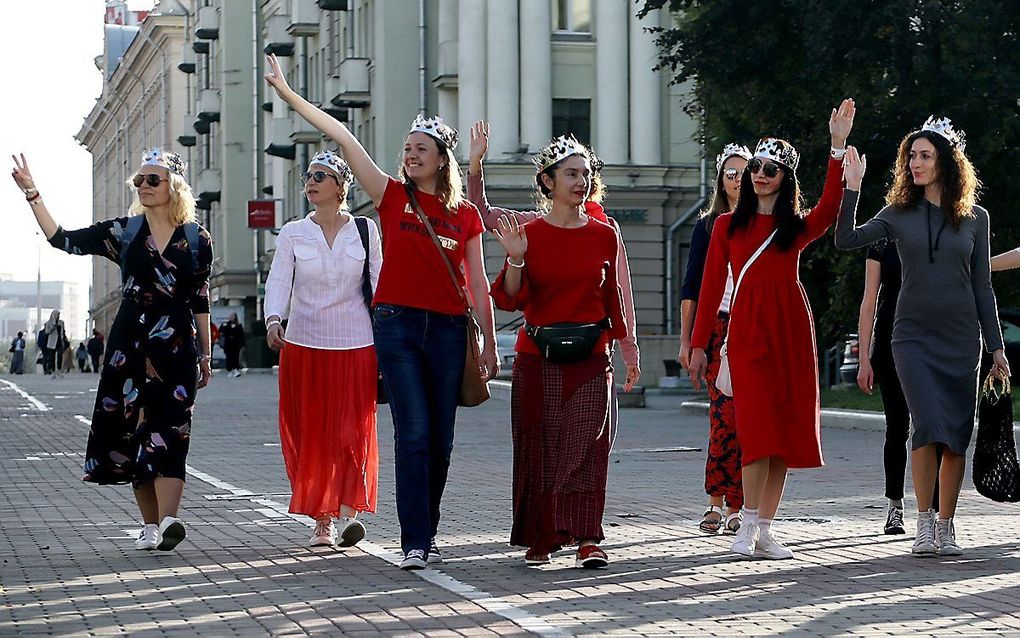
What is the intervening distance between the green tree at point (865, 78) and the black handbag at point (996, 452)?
18832mm

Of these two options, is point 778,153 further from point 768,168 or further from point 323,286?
point 323,286

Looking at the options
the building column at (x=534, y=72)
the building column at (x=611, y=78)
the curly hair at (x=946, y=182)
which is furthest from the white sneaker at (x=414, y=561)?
the building column at (x=611, y=78)

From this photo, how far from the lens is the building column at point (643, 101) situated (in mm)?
49344

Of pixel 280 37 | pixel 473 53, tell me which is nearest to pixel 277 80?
pixel 473 53

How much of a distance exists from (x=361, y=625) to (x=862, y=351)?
13.2ft

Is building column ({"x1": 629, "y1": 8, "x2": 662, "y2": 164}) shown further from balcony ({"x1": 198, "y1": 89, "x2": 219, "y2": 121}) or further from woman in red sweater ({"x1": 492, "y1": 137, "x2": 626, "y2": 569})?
woman in red sweater ({"x1": 492, "y1": 137, "x2": 626, "y2": 569})

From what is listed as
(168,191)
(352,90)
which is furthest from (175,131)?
(168,191)

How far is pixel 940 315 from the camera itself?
9711mm

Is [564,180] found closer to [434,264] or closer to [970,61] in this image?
[434,264]

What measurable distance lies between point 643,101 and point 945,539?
40329 millimetres

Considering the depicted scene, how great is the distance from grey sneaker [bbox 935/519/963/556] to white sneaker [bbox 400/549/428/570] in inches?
95.7

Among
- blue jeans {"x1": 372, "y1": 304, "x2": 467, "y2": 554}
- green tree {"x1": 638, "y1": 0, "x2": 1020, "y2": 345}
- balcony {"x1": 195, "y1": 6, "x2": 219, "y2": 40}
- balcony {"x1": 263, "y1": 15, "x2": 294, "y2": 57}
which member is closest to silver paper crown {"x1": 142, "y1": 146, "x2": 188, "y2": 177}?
blue jeans {"x1": 372, "y1": 304, "x2": 467, "y2": 554}

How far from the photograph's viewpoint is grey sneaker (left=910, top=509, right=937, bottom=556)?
377 inches

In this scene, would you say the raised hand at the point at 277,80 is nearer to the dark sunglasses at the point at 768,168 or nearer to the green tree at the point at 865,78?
the dark sunglasses at the point at 768,168
